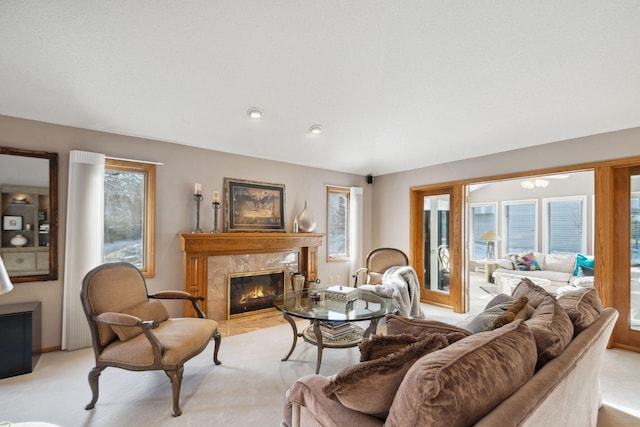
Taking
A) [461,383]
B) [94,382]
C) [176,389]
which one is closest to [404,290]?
[176,389]

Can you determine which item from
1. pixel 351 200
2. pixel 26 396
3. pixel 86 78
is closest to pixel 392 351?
pixel 26 396

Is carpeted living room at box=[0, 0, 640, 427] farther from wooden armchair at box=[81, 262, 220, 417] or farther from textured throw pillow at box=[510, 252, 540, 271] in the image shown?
textured throw pillow at box=[510, 252, 540, 271]

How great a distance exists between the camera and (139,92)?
2869mm

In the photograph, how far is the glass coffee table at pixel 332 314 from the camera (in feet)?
8.19

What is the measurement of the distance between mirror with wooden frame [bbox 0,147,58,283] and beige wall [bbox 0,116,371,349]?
70mm

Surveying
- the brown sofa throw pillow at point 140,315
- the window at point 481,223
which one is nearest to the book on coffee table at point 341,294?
the brown sofa throw pillow at point 140,315

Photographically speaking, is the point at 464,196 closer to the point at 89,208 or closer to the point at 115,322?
the point at 115,322

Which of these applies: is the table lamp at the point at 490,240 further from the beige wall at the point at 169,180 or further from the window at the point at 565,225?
the beige wall at the point at 169,180

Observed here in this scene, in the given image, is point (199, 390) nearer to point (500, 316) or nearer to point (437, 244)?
point (500, 316)

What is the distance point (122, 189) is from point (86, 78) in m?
1.24

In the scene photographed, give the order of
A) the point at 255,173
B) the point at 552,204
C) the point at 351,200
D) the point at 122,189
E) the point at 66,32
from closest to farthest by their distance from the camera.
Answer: the point at 66,32
the point at 122,189
the point at 255,173
the point at 351,200
the point at 552,204

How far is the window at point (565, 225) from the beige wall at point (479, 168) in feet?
11.4

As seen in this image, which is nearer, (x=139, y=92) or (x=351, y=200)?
(x=139, y=92)

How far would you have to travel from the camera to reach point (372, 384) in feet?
3.36
